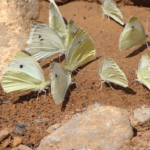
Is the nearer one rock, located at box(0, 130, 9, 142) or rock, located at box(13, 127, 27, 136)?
rock, located at box(0, 130, 9, 142)

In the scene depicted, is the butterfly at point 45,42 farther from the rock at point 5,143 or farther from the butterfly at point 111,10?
the rock at point 5,143

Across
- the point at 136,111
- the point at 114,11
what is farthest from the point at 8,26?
the point at 136,111

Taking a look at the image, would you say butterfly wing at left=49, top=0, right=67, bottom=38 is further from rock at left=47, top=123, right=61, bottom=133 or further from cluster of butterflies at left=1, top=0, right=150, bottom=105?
rock at left=47, top=123, right=61, bottom=133

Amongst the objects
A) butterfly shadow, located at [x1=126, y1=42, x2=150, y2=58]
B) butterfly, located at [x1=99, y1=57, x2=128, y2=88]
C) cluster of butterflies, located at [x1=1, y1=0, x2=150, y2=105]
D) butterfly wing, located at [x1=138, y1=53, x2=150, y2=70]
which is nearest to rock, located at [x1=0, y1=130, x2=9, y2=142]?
cluster of butterflies, located at [x1=1, y1=0, x2=150, y2=105]

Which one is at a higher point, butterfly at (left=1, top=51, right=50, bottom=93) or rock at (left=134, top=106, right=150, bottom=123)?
butterfly at (left=1, top=51, right=50, bottom=93)

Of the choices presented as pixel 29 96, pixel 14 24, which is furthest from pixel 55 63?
pixel 14 24

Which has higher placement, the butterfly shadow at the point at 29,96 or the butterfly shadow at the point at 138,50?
the butterfly shadow at the point at 138,50

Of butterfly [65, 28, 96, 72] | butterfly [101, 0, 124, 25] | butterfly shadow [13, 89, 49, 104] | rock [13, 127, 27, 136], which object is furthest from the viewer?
butterfly [101, 0, 124, 25]

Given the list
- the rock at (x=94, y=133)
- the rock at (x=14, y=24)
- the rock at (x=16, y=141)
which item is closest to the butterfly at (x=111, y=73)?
the rock at (x=94, y=133)

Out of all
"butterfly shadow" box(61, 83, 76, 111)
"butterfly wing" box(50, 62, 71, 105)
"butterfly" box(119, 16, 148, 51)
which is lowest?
"butterfly shadow" box(61, 83, 76, 111)
